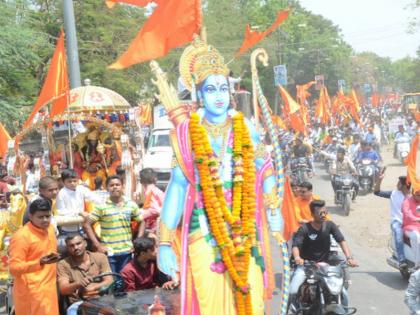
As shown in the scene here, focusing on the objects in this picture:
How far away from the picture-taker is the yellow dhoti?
16.2 ft

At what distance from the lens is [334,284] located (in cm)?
673

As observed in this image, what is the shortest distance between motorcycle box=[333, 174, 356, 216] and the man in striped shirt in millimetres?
9349

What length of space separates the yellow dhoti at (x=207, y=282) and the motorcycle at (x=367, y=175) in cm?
1476

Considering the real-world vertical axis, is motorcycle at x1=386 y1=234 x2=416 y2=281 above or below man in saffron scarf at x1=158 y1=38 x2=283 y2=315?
below

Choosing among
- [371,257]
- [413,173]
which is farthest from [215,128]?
[371,257]

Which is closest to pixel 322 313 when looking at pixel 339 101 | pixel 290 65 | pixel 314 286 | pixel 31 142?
pixel 314 286

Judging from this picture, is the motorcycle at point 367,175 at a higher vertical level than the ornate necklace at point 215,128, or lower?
lower

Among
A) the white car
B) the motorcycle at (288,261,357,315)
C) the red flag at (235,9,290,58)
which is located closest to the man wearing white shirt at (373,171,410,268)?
the motorcycle at (288,261,357,315)

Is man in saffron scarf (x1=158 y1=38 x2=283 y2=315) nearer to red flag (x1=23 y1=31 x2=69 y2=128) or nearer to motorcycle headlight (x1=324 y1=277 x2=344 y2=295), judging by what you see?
motorcycle headlight (x1=324 y1=277 x2=344 y2=295)

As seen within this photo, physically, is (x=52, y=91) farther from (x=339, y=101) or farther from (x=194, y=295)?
(x=339, y=101)

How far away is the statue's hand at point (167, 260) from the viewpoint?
16.3 ft

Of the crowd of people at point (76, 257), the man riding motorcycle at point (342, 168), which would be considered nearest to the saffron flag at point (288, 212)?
the crowd of people at point (76, 257)

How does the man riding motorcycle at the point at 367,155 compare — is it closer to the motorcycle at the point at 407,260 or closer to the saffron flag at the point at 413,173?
the saffron flag at the point at 413,173

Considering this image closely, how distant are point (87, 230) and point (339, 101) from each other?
110ft
